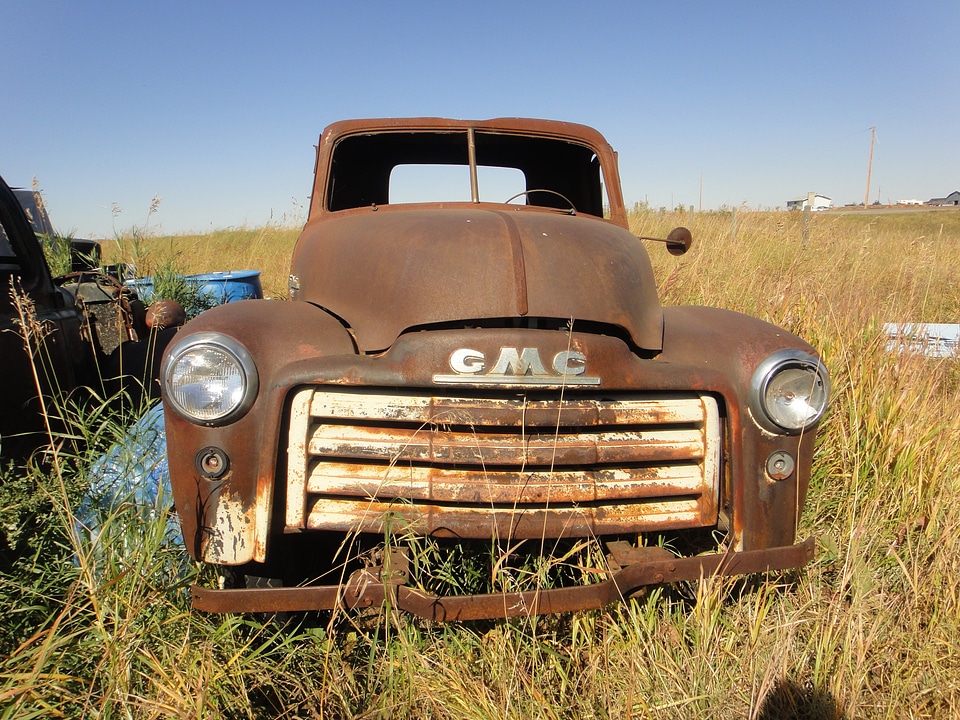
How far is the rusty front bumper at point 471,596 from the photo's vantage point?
1.55 meters

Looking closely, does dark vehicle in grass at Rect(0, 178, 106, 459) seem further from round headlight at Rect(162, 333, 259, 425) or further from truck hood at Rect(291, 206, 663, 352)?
truck hood at Rect(291, 206, 663, 352)

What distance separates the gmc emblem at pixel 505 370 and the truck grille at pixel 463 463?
70 millimetres

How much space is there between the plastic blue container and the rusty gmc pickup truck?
336cm

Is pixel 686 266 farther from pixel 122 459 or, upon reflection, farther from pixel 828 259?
pixel 122 459

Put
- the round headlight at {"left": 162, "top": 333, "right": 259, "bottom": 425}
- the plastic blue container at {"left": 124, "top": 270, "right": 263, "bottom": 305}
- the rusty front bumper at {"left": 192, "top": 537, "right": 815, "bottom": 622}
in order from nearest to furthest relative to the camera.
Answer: the rusty front bumper at {"left": 192, "top": 537, "right": 815, "bottom": 622}
the round headlight at {"left": 162, "top": 333, "right": 259, "bottom": 425}
the plastic blue container at {"left": 124, "top": 270, "right": 263, "bottom": 305}

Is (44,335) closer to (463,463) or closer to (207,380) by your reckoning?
(207,380)

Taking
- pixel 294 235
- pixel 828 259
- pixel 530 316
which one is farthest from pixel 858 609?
pixel 294 235

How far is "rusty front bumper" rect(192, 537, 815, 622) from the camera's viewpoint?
1.55m

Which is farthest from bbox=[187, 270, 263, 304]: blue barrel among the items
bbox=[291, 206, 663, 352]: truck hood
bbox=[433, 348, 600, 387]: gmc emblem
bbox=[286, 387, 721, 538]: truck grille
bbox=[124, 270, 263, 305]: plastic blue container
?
bbox=[433, 348, 600, 387]: gmc emblem

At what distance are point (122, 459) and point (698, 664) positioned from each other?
2007mm

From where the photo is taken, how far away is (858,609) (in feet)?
6.29

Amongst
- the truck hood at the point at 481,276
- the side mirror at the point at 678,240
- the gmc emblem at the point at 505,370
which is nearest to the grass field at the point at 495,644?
the gmc emblem at the point at 505,370

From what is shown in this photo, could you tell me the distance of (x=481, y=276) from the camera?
192cm

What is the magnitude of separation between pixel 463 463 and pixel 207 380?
728 millimetres
